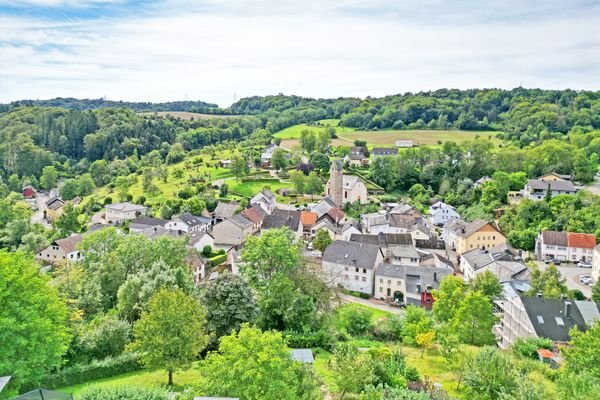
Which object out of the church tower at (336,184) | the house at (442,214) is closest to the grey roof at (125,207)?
the church tower at (336,184)

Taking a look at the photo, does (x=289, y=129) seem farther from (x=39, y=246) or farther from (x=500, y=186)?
(x=39, y=246)

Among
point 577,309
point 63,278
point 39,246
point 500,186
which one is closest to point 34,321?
point 63,278

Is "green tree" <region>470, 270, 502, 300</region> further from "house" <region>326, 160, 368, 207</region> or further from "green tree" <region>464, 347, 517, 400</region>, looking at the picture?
"house" <region>326, 160, 368, 207</region>

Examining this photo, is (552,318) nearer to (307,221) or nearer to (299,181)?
(307,221)

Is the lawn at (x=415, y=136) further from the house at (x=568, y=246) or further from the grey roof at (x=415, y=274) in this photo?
the grey roof at (x=415, y=274)

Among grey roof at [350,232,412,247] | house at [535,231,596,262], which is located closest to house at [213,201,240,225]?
grey roof at [350,232,412,247]
